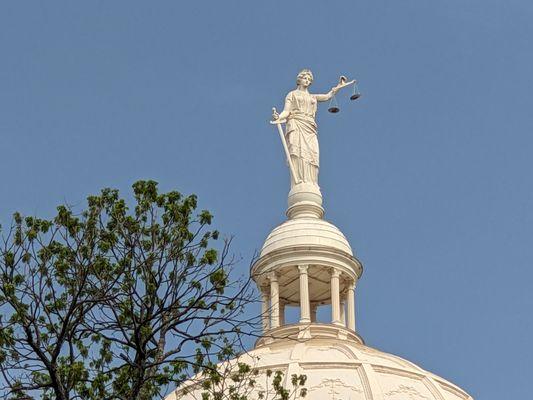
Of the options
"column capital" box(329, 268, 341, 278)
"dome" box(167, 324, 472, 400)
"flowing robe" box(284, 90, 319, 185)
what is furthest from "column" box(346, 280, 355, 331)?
"flowing robe" box(284, 90, 319, 185)

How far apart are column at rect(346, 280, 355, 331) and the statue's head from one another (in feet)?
31.0

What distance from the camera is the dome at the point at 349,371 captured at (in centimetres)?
6400

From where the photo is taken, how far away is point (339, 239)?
73.4 metres

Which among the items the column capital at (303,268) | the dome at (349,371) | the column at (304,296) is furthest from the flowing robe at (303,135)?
the dome at (349,371)

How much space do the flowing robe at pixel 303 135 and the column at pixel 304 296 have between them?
513 cm

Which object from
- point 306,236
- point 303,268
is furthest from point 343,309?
point 306,236

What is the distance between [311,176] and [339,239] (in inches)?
137

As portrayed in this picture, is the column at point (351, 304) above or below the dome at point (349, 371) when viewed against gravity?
above

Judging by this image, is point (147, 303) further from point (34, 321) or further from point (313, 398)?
point (313, 398)

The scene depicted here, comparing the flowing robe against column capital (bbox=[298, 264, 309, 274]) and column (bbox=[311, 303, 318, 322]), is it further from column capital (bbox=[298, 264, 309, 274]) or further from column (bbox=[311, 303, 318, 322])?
column (bbox=[311, 303, 318, 322])

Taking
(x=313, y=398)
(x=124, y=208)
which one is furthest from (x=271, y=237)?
(x=124, y=208)

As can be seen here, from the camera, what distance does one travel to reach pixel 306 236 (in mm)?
72625

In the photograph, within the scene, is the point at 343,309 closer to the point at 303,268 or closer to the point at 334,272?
the point at 334,272

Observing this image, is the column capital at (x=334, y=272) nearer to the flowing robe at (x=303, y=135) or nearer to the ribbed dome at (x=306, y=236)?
the ribbed dome at (x=306, y=236)
